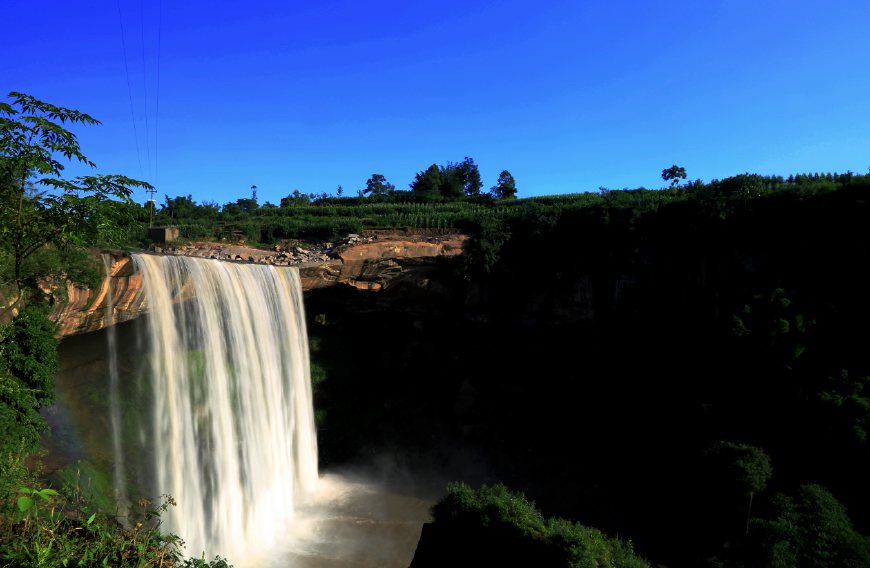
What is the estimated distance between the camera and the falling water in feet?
49.4

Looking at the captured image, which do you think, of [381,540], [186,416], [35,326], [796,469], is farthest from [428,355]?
[35,326]

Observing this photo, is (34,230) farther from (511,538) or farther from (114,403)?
(511,538)

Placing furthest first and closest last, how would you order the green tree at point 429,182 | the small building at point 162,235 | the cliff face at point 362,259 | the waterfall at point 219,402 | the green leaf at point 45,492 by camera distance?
the green tree at point 429,182 < the small building at point 162,235 < the cliff face at point 362,259 < the waterfall at point 219,402 < the green leaf at point 45,492

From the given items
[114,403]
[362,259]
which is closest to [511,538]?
[114,403]

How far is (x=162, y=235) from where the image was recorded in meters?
30.0

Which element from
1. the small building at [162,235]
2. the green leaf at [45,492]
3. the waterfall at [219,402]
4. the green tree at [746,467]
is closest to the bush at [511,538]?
the green tree at [746,467]

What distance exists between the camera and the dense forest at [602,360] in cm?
1324

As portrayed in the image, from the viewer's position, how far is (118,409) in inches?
→ 620

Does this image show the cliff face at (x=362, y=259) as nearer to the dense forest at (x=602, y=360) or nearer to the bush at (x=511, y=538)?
the dense forest at (x=602, y=360)

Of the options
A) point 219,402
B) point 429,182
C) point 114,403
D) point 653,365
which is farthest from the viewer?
point 429,182

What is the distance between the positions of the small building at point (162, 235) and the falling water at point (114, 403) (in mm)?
14600

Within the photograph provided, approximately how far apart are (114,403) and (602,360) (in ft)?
68.3

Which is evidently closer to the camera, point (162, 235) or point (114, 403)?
point (114, 403)

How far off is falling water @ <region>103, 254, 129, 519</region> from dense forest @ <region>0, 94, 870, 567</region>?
1.04m
